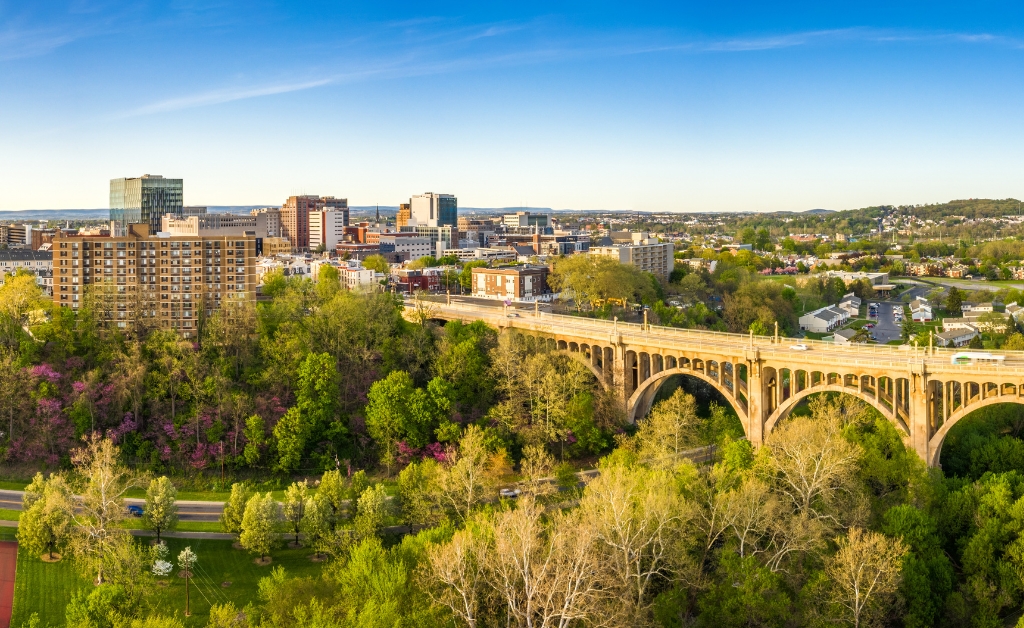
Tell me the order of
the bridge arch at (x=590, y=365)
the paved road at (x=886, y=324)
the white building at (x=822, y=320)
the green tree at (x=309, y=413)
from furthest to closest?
the white building at (x=822, y=320)
the paved road at (x=886, y=324)
the bridge arch at (x=590, y=365)
the green tree at (x=309, y=413)

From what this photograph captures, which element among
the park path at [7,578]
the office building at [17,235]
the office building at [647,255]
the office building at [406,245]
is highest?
the office building at [17,235]

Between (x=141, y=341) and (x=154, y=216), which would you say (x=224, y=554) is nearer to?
(x=141, y=341)

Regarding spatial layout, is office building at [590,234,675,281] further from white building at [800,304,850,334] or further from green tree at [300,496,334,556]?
green tree at [300,496,334,556]

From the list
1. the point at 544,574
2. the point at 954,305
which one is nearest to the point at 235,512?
the point at 544,574


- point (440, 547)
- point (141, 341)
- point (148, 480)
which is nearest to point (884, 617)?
point (440, 547)

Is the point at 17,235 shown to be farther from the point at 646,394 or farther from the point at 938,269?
the point at 938,269

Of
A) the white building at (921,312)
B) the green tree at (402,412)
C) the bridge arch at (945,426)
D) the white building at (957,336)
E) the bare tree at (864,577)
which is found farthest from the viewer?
the white building at (921,312)

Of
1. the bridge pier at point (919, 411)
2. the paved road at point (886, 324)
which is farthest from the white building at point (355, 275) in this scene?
the bridge pier at point (919, 411)

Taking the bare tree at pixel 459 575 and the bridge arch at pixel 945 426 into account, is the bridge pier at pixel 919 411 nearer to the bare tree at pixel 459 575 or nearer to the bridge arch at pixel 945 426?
the bridge arch at pixel 945 426
